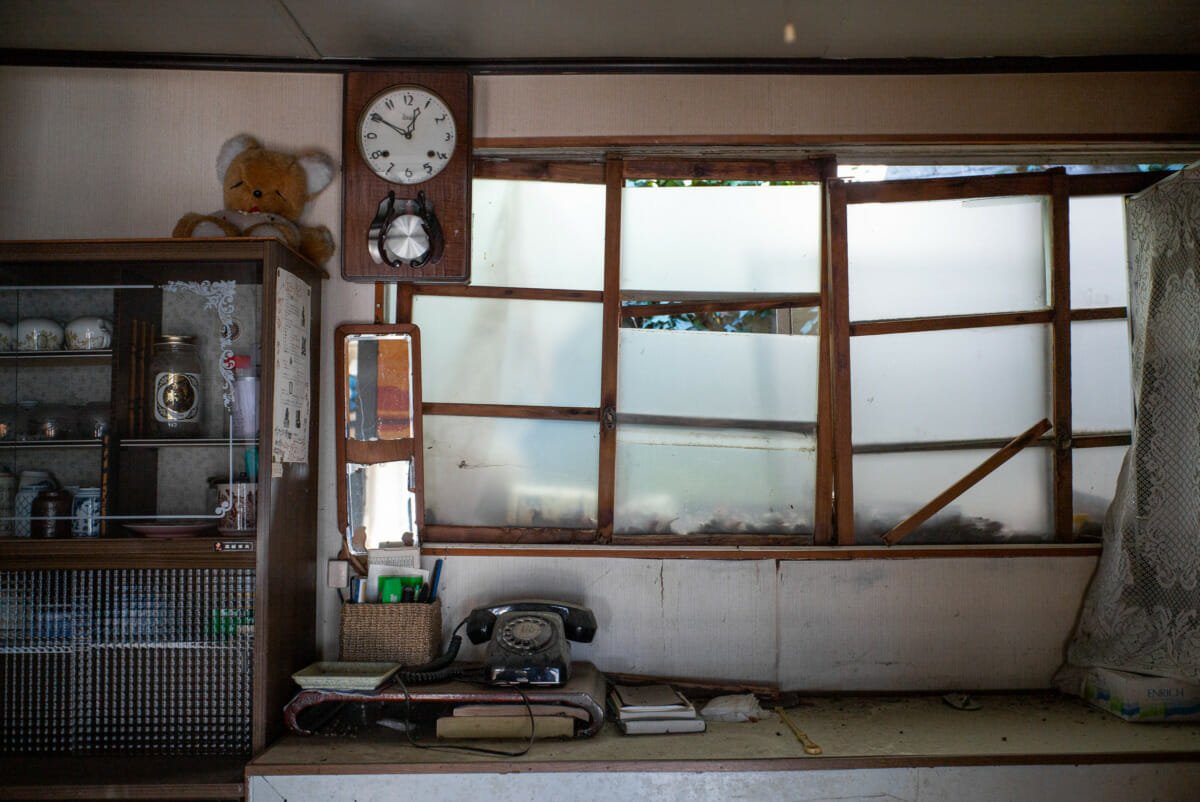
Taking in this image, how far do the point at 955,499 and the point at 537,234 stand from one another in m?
1.67

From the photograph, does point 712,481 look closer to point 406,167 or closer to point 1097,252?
point 406,167

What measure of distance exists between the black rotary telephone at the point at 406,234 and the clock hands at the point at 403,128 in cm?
20

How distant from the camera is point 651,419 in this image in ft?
9.10

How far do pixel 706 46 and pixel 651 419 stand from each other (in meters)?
1.22

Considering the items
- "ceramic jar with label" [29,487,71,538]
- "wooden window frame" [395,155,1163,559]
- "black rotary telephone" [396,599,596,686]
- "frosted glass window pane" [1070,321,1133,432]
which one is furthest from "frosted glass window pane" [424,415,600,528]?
"frosted glass window pane" [1070,321,1133,432]

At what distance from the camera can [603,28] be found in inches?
101

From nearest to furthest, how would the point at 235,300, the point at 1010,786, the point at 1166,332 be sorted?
the point at 1010,786
the point at 235,300
the point at 1166,332

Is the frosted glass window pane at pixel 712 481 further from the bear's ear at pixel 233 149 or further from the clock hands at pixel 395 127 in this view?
the bear's ear at pixel 233 149

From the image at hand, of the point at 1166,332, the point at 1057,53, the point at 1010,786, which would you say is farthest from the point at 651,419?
the point at 1057,53

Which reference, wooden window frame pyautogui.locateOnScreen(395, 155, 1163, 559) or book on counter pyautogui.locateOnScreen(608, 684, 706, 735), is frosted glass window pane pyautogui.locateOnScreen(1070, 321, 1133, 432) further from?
book on counter pyautogui.locateOnScreen(608, 684, 706, 735)

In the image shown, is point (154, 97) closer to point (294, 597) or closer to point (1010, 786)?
point (294, 597)

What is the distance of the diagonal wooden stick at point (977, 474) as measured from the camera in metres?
2.75

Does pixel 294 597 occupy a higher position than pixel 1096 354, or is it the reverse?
pixel 1096 354

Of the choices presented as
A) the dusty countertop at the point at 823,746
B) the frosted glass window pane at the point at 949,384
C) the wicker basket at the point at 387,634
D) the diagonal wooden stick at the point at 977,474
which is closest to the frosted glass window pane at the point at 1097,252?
the frosted glass window pane at the point at 949,384
